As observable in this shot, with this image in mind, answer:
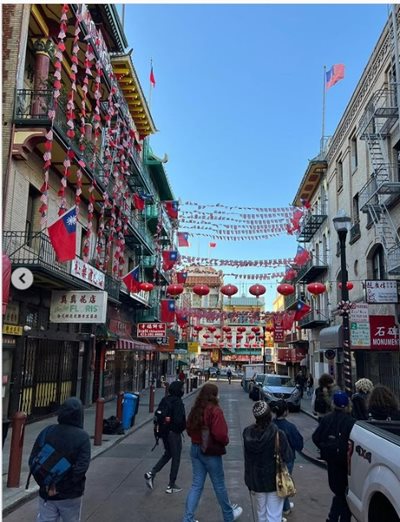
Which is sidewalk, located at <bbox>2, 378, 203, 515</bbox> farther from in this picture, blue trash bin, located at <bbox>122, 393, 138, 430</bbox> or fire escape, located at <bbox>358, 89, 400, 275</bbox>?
fire escape, located at <bbox>358, 89, 400, 275</bbox>

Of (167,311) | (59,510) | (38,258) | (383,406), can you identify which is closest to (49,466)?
(59,510)

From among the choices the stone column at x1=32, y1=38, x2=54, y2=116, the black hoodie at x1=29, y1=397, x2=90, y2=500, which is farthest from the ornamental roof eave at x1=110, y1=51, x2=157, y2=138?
the black hoodie at x1=29, y1=397, x2=90, y2=500

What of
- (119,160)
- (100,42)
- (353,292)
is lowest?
(353,292)

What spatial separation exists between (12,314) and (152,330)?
15.2 m

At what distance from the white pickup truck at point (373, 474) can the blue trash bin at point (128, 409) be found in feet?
33.2

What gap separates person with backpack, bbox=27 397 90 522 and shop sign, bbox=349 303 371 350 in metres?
14.8

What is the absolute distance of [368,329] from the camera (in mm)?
17906

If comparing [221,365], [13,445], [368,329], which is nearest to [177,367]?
[221,365]

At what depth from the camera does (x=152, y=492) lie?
25.4ft

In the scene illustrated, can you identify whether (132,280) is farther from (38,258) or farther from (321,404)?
(321,404)

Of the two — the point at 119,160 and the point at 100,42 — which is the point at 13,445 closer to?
the point at 100,42

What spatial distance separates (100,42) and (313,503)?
1679 centimetres

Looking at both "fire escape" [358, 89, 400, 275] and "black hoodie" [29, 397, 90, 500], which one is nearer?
"black hoodie" [29, 397, 90, 500]

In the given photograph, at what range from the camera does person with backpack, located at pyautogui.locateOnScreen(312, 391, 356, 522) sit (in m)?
5.45
